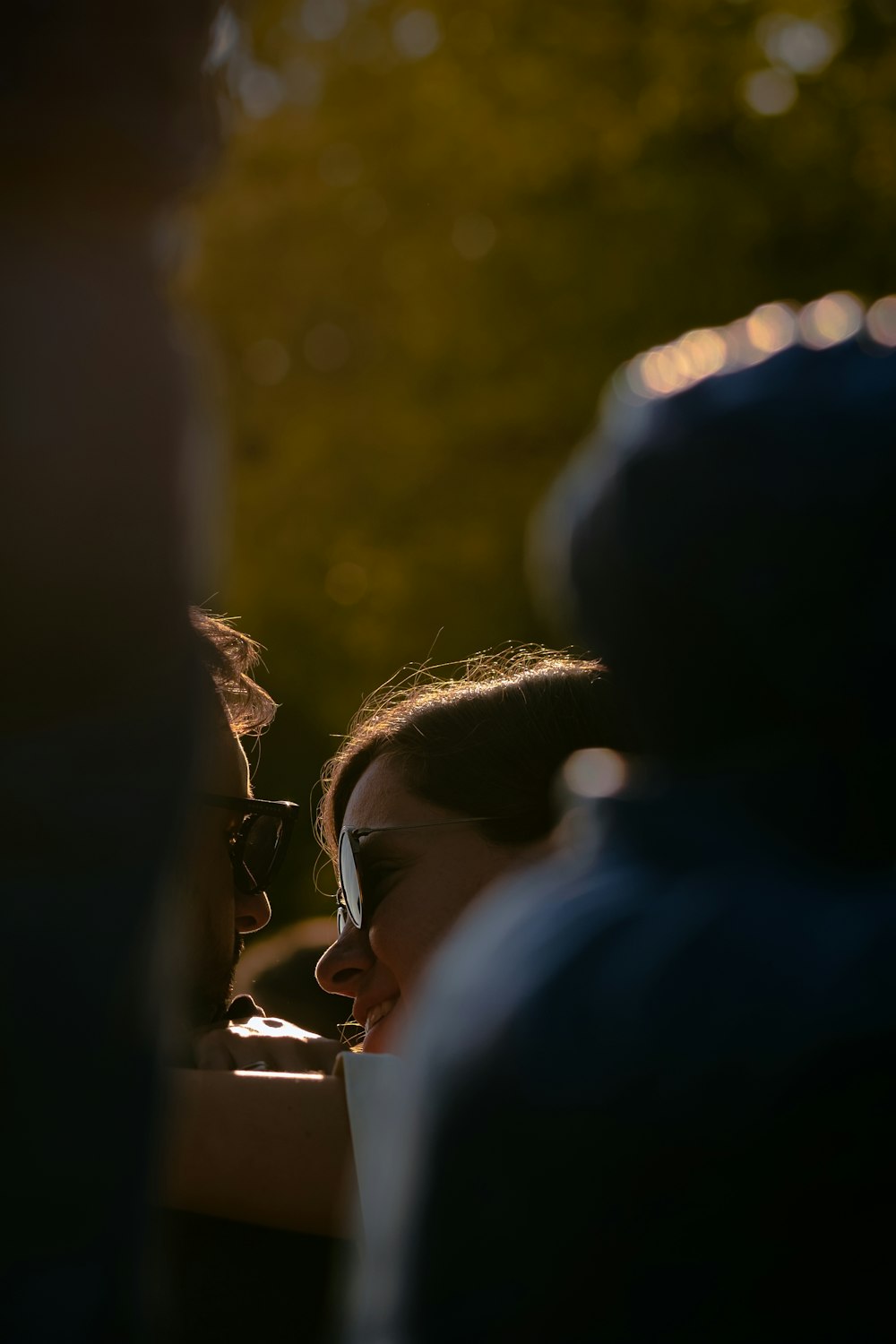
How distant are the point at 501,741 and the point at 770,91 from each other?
8.23 m

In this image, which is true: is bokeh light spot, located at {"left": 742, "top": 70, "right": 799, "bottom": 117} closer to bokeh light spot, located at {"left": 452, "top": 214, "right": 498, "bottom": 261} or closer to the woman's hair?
bokeh light spot, located at {"left": 452, "top": 214, "right": 498, "bottom": 261}

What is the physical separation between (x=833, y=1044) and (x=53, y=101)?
707mm

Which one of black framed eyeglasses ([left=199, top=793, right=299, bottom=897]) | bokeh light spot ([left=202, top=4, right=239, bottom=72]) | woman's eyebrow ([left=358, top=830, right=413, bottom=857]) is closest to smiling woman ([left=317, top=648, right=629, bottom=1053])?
woman's eyebrow ([left=358, top=830, right=413, bottom=857])

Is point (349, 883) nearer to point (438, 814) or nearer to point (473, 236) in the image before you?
point (438, 814)

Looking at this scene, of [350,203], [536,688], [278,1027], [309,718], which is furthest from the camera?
[350,203]

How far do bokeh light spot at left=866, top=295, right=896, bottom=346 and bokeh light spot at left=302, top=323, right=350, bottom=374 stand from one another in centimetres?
964

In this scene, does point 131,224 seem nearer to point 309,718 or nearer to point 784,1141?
point 784,1141

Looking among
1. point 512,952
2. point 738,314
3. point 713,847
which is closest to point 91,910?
point 512,952

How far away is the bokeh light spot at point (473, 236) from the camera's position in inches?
392

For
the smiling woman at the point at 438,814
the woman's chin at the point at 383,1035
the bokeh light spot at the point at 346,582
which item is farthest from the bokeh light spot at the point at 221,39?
the bokeh light spot at the point at 346,582

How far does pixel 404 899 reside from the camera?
273cm

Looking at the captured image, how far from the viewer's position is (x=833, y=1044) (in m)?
0.81

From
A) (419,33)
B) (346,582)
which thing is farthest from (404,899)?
(419,33)

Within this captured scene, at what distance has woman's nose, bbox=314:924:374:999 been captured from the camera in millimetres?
2713
